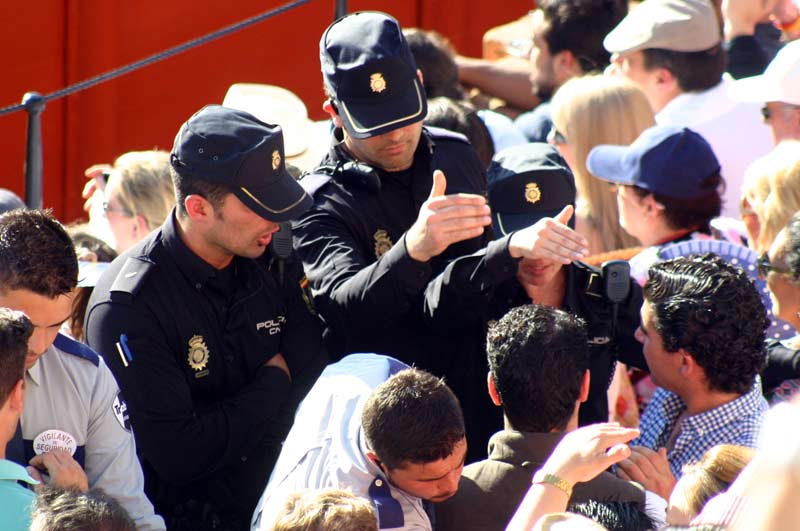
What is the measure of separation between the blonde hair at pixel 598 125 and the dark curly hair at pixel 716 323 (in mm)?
1277

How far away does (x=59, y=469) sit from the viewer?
A: 8.40 ft

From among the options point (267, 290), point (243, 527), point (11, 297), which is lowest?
point (243, 527)

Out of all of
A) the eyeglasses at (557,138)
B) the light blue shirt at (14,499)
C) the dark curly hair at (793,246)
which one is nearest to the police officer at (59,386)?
the light blue shirt at (14,499)

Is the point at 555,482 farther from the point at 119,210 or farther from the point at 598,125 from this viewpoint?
the point at 119,210

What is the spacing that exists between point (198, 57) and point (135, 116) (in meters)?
0.51

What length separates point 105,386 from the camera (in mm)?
2768

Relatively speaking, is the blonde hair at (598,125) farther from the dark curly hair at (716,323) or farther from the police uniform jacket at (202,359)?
the police uniform jacket at (202,359)

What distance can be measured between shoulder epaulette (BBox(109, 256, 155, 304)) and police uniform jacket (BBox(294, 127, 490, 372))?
486 millimetres

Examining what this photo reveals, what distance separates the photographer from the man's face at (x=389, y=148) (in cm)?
335

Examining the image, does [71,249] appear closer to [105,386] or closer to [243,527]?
[105,386]

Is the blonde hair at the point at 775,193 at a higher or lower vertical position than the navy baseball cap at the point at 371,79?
lower

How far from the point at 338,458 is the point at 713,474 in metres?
0.81

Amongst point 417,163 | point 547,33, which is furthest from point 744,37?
point 417,163

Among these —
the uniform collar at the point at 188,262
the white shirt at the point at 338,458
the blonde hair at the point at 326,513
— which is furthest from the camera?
the uniform collar at the point at 188,262
